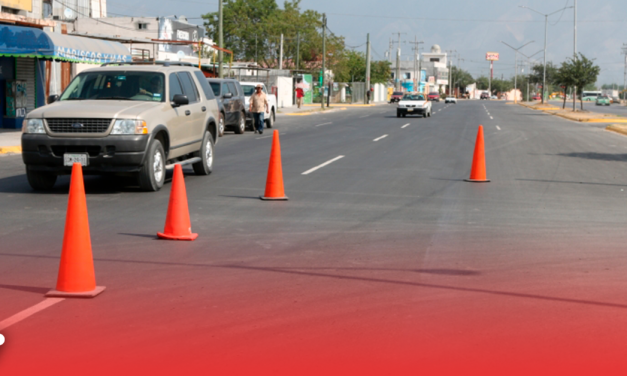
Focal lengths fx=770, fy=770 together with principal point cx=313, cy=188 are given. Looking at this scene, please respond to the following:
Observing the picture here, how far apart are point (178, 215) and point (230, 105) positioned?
19.2 meters

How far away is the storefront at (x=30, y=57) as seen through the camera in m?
22.3

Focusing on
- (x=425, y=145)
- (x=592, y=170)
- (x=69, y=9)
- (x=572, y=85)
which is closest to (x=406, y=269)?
(x=592, y=170)

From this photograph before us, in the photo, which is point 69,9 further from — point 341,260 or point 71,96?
point 341,260

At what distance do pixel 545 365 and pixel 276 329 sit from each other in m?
1.70

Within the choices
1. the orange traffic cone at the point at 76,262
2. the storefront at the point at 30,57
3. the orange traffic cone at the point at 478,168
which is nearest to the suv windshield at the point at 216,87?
the storefront at the point at 30,57

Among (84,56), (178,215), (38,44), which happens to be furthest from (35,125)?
(84,56)

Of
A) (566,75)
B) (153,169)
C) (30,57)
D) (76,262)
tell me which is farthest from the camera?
(566,75)

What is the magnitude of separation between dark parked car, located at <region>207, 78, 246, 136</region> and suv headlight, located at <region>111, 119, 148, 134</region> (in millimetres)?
14065

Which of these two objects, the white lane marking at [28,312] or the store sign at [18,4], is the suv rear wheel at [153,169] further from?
the store sign at [18,4]

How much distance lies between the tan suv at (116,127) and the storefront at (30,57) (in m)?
10.7

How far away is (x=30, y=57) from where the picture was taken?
80.2 ft

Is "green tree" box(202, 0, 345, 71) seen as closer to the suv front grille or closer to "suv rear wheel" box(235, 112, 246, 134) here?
"suv rear wheel" box(235, 112, 246, 134)

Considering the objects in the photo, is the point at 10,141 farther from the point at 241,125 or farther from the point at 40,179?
the point at 40,179

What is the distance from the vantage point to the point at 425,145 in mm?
22844
